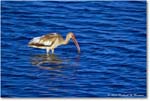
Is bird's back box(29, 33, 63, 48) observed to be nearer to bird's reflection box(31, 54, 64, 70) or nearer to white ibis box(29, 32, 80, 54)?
white ibis box(29, 32, 80, 54)

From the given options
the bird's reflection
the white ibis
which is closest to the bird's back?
the white ibis

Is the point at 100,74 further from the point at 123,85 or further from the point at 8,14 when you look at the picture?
the point at 8,14

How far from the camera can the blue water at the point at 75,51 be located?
11.5 m

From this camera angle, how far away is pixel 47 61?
1166cm

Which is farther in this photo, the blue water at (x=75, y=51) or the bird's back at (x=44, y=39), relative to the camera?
the bird's back at (x=44, y=39)

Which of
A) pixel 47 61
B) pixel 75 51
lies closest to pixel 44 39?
pixel 47 61

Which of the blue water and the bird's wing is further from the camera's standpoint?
the bird's wing

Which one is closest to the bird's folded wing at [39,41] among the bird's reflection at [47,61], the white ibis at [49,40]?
the white ibis at [49,40]

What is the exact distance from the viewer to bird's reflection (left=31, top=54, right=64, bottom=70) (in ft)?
38.2

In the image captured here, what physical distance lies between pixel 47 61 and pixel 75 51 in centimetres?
33

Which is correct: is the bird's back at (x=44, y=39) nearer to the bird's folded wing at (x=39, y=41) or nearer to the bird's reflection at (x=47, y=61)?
the bird's folded wing at (x=39, y=41)

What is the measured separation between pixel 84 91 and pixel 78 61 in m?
0.35

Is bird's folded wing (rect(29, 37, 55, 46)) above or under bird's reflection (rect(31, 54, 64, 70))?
above

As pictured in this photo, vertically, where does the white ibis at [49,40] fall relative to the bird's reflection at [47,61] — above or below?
above
